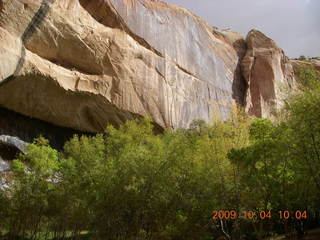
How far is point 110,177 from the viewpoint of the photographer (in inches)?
451

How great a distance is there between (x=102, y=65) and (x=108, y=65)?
0.35 m

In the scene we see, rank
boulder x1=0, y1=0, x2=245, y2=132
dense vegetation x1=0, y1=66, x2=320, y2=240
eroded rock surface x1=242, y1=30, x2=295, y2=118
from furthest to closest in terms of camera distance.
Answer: eroded rock surface x1=242, y1=30, x2=295, y2=118 < boulder x1=0, y1=0, x2=245, y2=132 < dense vegetation x1=0, y1=66, x2=320, y2=240

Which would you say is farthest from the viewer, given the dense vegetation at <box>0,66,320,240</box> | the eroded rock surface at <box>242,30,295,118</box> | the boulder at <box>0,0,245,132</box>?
the eroded rock surface at <box>242,30,295,118</box>

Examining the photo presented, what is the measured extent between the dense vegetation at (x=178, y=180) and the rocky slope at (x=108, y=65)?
2.91 m

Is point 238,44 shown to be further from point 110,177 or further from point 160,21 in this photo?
point 110,177

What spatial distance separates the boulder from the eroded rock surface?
495 cm

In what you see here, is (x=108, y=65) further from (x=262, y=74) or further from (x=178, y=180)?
(x=262, y=74)

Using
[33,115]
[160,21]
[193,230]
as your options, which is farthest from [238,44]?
[193,230]

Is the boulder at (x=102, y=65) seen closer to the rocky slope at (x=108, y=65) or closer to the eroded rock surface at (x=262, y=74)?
the rocky slope at (x=108, y=65)

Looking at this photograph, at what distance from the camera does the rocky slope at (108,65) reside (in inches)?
628

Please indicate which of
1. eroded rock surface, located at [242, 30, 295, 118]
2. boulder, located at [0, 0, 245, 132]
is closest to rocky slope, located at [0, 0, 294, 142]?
boulder, located at [0, 0, 245, 132]

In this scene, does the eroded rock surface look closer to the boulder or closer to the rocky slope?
the rocky slope

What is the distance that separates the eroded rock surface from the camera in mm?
29547

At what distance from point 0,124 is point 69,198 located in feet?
20.7
